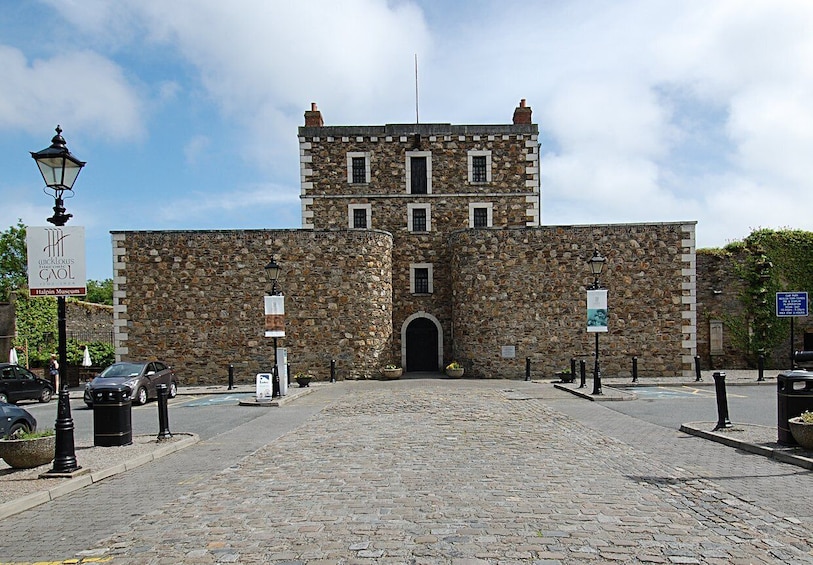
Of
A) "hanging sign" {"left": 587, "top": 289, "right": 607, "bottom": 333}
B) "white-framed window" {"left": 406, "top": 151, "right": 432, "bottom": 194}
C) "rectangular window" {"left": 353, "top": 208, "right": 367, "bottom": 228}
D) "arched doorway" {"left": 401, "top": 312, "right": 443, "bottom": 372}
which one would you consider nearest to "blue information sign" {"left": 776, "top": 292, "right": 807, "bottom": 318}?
"hanging sign" {"left": 587, "top": 289, "right": 607, "bottom": 333}

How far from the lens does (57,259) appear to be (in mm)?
9508

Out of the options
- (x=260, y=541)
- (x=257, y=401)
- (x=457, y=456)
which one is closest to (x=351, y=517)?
(x=260, y=541)

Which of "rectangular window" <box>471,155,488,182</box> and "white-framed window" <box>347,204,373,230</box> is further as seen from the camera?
"rectangular window" <box>471,155,488,182</box>

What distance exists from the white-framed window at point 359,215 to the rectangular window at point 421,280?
3.25 meters

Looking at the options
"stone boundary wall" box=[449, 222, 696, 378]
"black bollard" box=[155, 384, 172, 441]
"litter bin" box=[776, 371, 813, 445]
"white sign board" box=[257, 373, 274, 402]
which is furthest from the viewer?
"stone boundary wall" box=[449, 222, 696, 378]

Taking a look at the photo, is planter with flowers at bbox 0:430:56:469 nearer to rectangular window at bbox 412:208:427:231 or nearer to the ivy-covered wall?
rectangular window at bbox 412:208:427:231

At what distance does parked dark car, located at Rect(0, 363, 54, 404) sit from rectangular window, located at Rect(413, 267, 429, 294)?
14.9 metres

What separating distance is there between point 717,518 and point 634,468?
95.6 inches

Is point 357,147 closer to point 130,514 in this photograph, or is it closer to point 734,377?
point 734,377

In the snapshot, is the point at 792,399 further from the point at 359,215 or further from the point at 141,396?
the point at 359,215

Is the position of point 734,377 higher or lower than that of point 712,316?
lower

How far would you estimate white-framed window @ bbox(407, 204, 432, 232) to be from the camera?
29.8m

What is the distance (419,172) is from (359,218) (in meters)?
3.50

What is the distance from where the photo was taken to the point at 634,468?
8.73 metres
